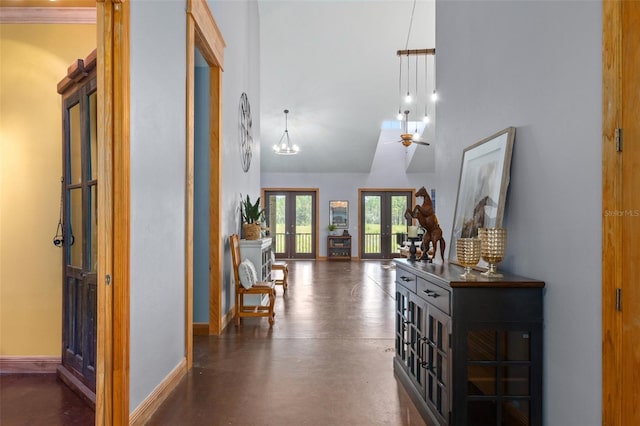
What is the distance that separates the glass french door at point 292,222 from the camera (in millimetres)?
13367

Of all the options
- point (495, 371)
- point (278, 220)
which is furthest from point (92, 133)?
point (278, 220)

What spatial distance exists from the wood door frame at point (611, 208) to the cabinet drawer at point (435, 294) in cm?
70

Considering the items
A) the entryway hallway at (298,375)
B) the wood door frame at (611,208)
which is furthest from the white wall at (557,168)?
the entryway hallway at (298,375)

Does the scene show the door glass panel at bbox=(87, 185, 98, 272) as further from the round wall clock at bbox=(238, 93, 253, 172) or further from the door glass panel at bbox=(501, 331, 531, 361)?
the round wall clock at bbox=(238, 93, 253, 172)

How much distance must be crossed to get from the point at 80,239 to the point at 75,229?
5.0 inches

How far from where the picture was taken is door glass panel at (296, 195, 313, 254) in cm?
1340

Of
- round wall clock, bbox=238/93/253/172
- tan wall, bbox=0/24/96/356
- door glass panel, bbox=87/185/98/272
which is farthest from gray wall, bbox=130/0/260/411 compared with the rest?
round wall clock, bbox=238/93/253/172

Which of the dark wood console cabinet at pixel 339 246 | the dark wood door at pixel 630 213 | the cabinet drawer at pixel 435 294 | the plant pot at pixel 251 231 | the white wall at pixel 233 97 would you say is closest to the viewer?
the dark wood door at pixel 630 213

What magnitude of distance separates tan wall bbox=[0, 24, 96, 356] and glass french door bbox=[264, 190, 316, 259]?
395 inches

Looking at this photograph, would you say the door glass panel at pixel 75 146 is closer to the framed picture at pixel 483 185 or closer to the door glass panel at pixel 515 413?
the framed picture at pixel 483 185

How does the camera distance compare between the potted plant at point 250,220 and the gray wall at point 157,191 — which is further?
the potted plant at point 250,220

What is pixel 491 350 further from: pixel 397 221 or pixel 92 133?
pixel 397 221

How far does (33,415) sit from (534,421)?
291cm

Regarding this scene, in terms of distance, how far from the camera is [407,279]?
9.72 feet
